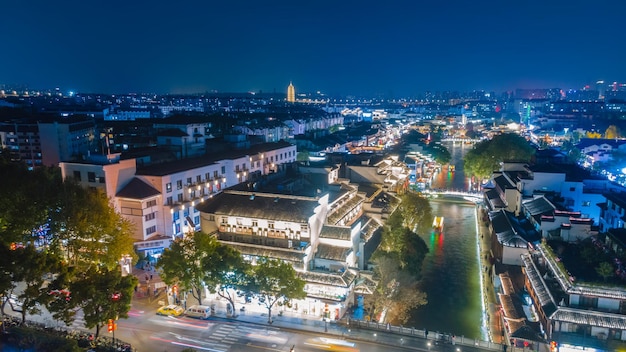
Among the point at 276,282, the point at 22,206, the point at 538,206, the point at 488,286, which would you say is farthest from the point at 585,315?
the point at 22,206

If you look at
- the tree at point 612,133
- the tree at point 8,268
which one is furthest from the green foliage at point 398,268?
the tree at point 612,133

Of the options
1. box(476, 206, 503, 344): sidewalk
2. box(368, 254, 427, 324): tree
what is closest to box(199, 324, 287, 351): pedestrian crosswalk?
box(368, 254, 427, 324): tree

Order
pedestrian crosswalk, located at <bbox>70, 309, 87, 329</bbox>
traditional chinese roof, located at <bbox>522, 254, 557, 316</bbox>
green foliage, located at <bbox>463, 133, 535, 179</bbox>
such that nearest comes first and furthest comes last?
traditional chinese roof, located at <bbox>522, 254, 557, 316</bbox>, pedestrian crosswalk, located at <bbox>70, 309, 87, 329</bbox>, green foliage, located at <bbox>463, 133, 535, 179</bbox>

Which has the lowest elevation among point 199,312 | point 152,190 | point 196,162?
point 199,312

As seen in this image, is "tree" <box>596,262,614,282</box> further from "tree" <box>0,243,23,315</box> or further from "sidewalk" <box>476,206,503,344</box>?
"tree" <box>0,243,23,315</box>

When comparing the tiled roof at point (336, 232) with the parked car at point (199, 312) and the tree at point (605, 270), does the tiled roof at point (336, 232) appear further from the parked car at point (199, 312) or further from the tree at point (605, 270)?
the tree at point (605, 270)

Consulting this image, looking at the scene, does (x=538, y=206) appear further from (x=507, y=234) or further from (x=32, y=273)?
(x=32, y=273)
